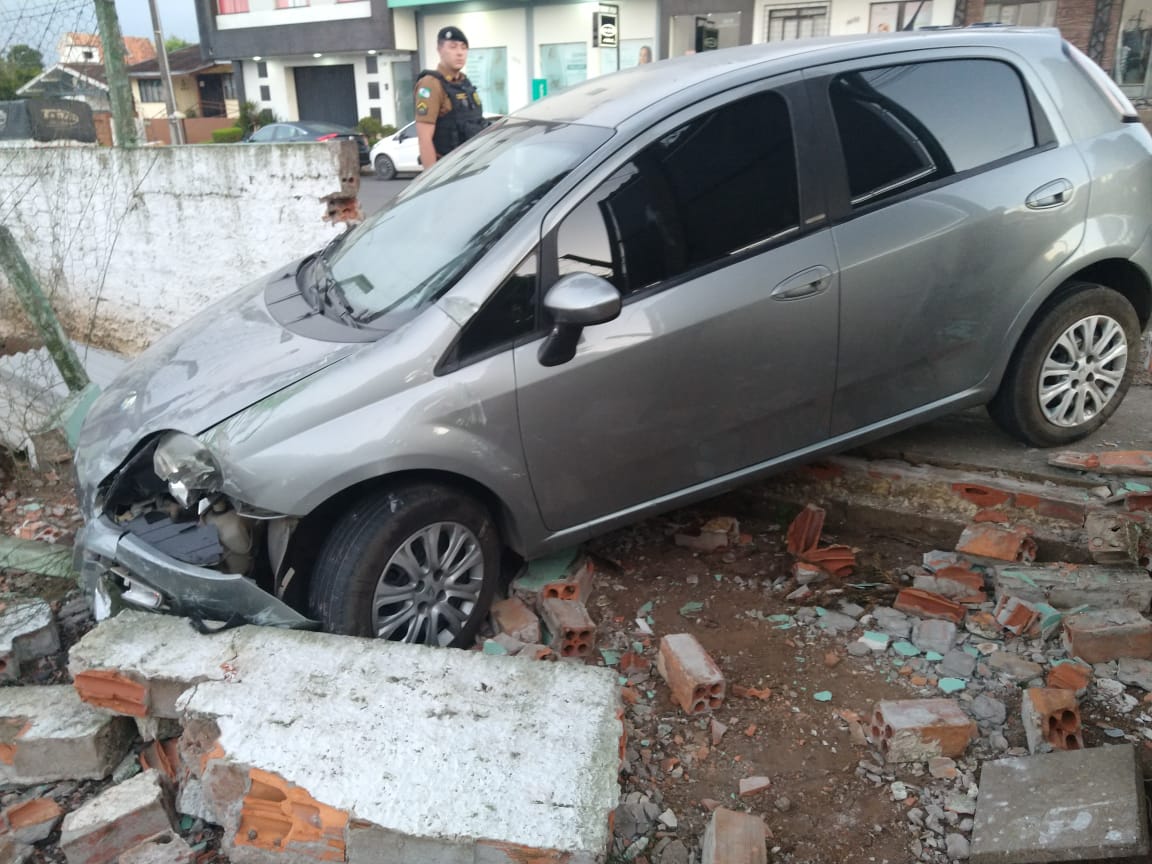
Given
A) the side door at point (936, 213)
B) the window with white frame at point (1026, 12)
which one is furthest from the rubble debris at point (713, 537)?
the window with white frame at point (1026, 12)

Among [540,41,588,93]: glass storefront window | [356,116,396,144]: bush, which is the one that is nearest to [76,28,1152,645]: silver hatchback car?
[540,41,588,93]: glass storefront window

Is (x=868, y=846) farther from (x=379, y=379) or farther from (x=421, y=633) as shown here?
(x=379, y=379)

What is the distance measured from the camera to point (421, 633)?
328 cm

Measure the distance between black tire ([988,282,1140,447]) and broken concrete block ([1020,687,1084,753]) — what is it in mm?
1562

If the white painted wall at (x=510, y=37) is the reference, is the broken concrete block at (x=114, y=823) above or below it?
below

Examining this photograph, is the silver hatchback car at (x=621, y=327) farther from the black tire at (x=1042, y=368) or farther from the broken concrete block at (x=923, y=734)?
the broken concrete block at (x=923, y=734)

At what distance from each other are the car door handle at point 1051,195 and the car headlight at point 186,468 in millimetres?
3254

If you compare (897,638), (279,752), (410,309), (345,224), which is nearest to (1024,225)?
(897,638)

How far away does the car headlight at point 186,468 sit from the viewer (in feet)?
9.93

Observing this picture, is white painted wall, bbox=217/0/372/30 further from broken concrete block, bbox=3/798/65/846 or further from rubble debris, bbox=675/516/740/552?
broken concrete block, bbox=3/798/65/846

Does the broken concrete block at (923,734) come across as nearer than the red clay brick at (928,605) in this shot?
Yes

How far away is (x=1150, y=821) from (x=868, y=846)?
73cm

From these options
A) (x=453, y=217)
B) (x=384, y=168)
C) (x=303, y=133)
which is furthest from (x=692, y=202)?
(x=303, y=133)

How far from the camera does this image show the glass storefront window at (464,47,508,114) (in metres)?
26.4
